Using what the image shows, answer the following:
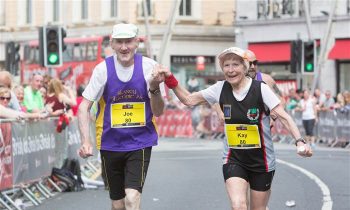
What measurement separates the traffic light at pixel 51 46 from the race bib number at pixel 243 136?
13.7m

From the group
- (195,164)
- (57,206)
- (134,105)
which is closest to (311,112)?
(195,164)

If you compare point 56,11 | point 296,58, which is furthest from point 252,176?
point 56,11

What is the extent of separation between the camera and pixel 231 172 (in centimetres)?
838

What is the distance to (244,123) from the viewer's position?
8.38 m

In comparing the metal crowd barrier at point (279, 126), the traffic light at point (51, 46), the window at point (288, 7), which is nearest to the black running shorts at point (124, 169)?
the traffic light at point (51, 46)

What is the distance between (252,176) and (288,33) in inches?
1551

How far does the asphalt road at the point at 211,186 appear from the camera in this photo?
1302cm

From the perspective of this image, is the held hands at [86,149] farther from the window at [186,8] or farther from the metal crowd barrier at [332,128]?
the window at [186,8]

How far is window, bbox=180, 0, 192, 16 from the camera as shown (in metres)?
53.1

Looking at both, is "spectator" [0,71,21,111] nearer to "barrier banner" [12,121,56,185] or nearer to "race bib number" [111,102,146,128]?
"barrier banner" [12,121,56,185]

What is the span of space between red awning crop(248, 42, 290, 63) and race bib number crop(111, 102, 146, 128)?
3860 centimetres

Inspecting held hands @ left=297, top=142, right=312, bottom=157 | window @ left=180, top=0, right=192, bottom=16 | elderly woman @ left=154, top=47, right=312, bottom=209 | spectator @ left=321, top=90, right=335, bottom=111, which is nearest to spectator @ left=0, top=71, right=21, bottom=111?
elderly woman @ left=154, top=47, right=312, bottom=209

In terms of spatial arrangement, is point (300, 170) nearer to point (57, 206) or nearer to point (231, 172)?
point (57, 206)

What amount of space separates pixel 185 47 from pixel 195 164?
3158 centimetres
